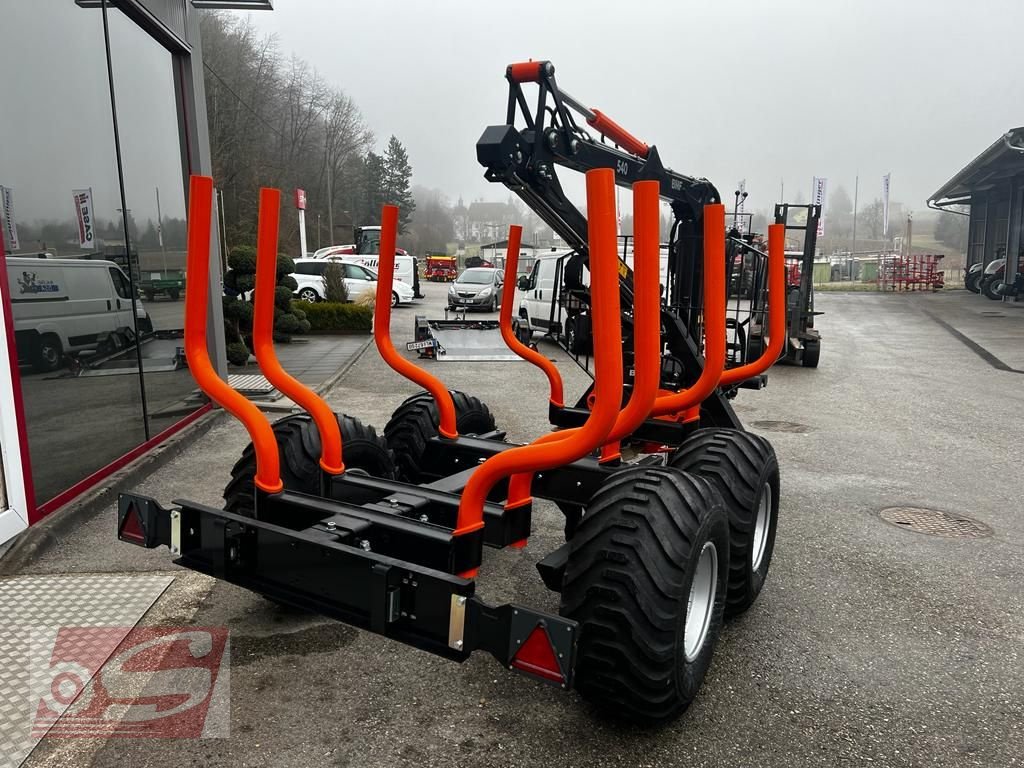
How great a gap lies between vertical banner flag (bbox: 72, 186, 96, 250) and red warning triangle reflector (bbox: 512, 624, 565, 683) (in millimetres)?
5132

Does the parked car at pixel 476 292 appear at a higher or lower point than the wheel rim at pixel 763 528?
higher

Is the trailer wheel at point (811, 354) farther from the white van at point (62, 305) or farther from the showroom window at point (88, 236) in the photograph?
the white van at point (62, 305)

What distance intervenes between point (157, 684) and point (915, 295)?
122 feet

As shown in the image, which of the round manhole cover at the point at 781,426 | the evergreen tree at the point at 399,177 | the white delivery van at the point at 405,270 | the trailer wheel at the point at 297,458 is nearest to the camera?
the trailer wheel at the point at 297,458

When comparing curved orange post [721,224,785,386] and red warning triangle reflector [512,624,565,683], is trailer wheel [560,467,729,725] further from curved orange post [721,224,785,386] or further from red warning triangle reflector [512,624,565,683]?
curved orange post [721,224,785,386]

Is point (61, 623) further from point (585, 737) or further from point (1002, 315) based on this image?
point (1002, 315)

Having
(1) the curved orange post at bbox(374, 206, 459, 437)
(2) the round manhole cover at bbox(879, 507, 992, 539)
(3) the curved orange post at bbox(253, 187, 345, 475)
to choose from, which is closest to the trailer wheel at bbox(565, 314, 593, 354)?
(1) the curved orange post at bbox(374, 206, 459, 437)

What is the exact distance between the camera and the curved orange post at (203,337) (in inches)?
113

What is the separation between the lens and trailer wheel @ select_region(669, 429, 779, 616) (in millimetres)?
3594

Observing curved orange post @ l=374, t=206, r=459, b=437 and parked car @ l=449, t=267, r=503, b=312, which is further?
parked car @ l=449, t=267, r=503, b=312

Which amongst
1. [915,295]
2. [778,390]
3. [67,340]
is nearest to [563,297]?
[67,340]

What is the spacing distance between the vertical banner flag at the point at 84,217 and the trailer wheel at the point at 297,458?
3.05 metres

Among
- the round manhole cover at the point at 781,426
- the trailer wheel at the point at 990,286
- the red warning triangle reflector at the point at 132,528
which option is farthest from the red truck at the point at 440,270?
the red warning triangle reflector at the point at 132,528

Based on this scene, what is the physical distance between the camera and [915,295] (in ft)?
112
